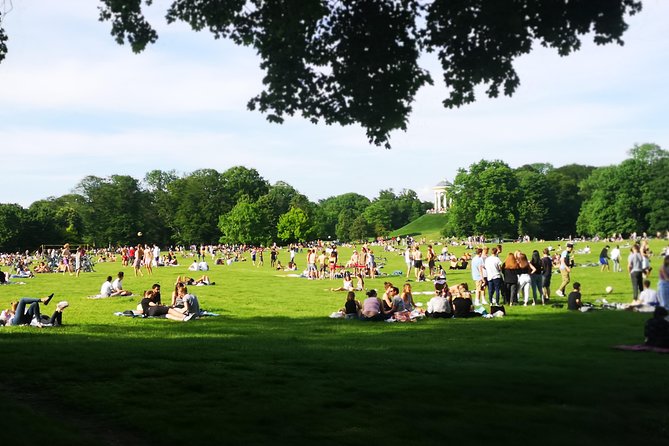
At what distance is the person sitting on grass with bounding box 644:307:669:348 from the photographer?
548 inches

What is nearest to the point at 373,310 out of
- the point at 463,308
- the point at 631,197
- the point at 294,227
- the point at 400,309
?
the point at 400,309

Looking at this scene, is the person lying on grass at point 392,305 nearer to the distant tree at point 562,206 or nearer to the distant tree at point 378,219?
the distant tree at point 562,206

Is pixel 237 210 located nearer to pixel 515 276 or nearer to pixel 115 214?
pixel 115 214

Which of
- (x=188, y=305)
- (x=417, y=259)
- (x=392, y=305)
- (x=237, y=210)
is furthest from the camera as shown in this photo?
(x=237, y=210)

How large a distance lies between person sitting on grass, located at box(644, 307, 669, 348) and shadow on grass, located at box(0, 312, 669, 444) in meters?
0.91

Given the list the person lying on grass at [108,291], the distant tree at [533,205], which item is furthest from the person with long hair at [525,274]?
the distant tree at [533,205]

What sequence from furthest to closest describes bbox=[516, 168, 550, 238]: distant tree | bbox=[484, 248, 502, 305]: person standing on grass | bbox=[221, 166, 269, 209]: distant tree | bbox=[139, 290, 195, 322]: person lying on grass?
bbox=[221, 166, 269, 209]: distant tree → bbox=[516, 168, 550, 238]: distant tree → bbox=[484, 248, 502, 305]: person standing on grass → bbox=[139, 290, 195, 322]: person lying on grass

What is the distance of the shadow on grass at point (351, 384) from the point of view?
868 cm

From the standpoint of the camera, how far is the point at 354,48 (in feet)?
42.6

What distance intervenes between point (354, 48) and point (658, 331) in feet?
27.5

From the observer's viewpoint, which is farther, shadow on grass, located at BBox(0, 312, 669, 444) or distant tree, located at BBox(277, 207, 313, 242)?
distant tree, located at BBox(277, 207, 313, 242)

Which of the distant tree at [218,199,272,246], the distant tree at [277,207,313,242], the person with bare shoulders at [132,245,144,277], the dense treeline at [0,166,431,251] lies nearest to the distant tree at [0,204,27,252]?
the dense treeline at [0,166,431,251]

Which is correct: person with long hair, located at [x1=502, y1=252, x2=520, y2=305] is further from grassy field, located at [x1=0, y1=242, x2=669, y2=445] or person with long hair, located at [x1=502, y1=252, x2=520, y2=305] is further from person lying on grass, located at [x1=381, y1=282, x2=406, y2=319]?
person lying on grass, located at [x1=381, y1=282, x2=406, y2=319]

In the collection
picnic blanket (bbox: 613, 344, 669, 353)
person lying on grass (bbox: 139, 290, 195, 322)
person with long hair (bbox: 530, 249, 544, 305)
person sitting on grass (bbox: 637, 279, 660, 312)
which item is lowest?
picnic blanket (bbox: 613, 344, 669, 353)
